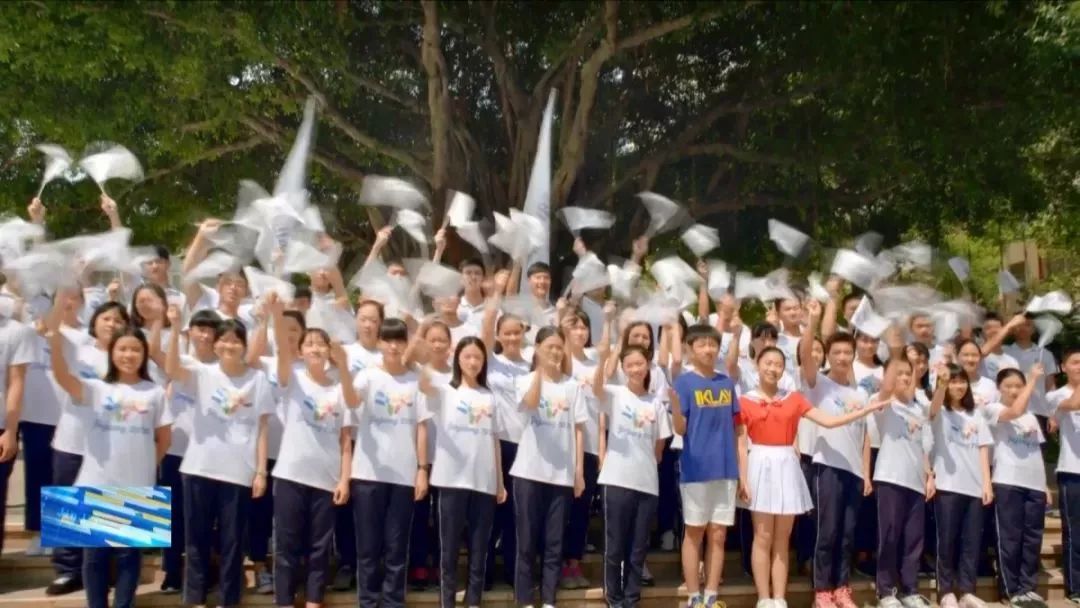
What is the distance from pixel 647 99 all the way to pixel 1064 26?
5102 mm

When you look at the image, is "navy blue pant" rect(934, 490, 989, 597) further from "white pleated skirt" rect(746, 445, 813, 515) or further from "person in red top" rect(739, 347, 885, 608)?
"white pleated skirt" rect(746, 445, 813, 515)

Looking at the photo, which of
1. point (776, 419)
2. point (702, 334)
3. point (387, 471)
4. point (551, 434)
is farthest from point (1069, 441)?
point (387, 471)

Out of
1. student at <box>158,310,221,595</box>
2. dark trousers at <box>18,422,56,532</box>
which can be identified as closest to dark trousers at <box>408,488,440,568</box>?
student at <box>158,310,221,595</box>

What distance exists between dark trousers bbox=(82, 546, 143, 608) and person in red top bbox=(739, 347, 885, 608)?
9.85 feet

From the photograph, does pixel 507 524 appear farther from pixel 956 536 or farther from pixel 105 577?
pixel 956 536

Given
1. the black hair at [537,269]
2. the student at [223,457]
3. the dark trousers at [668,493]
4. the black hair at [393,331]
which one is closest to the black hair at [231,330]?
the student at [223,457]

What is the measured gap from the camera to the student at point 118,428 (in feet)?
16.7

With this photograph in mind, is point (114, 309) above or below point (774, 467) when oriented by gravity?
above

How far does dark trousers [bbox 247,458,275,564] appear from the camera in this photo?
5770 millimetres

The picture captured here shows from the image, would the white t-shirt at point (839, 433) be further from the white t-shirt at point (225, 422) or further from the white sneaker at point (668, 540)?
the white t-shirt at point (225, 422)

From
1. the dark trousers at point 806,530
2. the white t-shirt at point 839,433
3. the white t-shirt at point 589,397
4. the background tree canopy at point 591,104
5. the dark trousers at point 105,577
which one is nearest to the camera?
the dark trousers at point 105,577

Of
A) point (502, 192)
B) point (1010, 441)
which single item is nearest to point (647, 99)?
point (502, 192)

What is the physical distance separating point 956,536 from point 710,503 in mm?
1536

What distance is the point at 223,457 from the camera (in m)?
5.33
